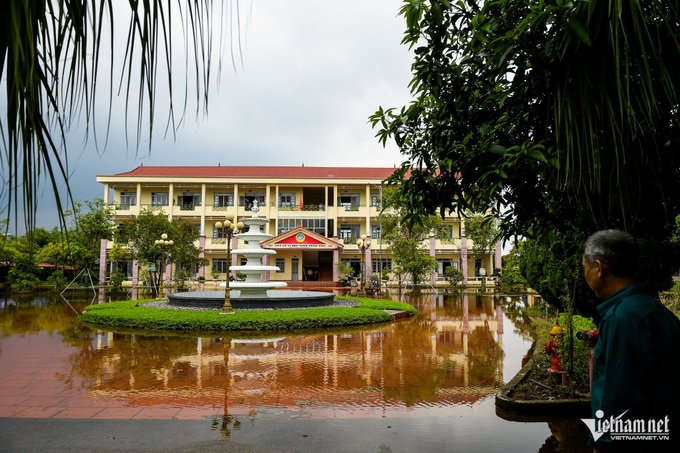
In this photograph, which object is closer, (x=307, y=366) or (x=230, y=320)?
(x=307, y=366)

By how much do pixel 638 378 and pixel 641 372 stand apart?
24 mm

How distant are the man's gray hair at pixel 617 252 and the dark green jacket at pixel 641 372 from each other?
6.7 inches

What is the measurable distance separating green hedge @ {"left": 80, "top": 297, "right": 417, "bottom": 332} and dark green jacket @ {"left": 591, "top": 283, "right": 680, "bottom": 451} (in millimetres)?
10104

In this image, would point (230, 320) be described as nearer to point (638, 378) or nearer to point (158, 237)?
point (638, 378)

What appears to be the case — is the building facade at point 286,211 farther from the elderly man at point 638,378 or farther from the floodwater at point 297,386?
the elderly man at point 638,378

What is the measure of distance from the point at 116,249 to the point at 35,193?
3117 centimetres

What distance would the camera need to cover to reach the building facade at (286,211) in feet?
120

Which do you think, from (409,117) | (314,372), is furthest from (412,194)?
(314,372)

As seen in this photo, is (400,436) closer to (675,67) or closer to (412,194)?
(412,194)

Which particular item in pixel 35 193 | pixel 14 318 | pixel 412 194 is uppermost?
pixel 412 194

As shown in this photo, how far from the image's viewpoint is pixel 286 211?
1487 inches

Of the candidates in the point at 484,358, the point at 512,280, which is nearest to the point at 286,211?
the point at 512,280

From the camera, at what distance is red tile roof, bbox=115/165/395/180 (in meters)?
38.4

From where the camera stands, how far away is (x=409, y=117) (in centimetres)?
421
